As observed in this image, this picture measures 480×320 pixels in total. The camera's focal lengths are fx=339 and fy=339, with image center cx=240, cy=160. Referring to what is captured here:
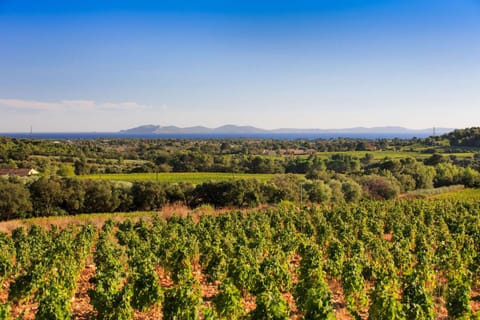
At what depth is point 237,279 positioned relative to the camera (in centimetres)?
1217

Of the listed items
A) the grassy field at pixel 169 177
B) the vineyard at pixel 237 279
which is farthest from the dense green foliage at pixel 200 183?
the vineyard at pixel 237 279

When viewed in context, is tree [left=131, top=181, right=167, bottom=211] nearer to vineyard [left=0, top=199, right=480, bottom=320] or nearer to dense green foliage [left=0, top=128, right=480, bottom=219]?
dense green foliage [left=0, top=128, right=480, bottom=219]

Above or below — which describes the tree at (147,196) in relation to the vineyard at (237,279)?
below

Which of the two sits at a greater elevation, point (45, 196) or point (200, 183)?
point (45, 196)

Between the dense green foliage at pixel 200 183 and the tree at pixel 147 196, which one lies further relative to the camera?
the tree at pixel 147 196

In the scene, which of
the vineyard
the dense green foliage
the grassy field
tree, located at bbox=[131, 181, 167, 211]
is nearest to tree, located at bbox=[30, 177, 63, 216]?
the dense green foliage

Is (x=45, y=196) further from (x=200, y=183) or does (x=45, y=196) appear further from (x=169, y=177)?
Result: (x=169, y=177)

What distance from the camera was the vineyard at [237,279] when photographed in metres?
9.37

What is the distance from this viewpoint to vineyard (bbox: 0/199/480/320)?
9.37 metres

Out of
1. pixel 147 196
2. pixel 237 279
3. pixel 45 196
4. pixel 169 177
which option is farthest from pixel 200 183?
pixel 237 279

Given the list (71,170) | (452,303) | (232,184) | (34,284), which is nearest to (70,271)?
(34,284)

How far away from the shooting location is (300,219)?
24406mm

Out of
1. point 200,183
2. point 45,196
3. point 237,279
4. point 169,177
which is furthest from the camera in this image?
point 169,177

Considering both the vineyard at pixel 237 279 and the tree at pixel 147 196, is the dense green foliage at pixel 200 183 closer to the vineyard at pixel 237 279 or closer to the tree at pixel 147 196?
the tree at pixel 147 196
